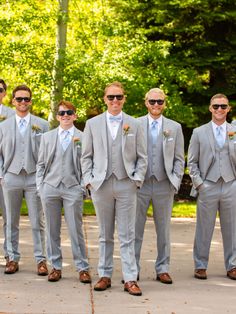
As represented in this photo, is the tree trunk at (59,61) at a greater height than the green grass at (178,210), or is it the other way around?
the tree trunk at (59,61)

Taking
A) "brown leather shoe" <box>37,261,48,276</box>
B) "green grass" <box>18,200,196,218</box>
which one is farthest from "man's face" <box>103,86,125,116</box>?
"green grass" <box>18,200,196,218</box>

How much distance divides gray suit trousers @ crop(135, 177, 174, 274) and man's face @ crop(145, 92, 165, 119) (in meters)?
0.70

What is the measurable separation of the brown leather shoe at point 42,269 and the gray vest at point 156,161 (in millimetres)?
1544

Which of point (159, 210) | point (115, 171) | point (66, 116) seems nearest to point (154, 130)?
point (115, 171)

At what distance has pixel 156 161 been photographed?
754 centimetres

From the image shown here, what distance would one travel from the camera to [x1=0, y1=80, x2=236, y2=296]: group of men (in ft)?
23.6

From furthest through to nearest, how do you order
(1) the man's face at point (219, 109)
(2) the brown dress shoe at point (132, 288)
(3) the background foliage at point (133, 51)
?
1. (3) the background foliage at point (133, 51)
2. (1) the man's face at point (219, 109)
3. (2) the brown dress shoe at point (132, 288)

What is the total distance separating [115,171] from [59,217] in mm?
989

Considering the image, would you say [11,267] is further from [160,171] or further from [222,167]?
[222,167]

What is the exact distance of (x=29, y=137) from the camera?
7949mm

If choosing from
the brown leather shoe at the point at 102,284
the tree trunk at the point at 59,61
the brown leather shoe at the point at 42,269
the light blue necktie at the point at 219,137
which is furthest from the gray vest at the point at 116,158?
the tree trunk at the point at 59,61

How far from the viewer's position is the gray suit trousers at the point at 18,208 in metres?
7.88

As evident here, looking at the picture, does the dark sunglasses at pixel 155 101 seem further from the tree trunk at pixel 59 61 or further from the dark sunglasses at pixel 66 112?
the tree trunk at pixel 59 61

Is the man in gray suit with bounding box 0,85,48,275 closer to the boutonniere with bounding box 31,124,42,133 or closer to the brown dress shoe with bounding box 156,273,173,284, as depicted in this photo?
the boutonniere with bounding box 31,124,42,133
